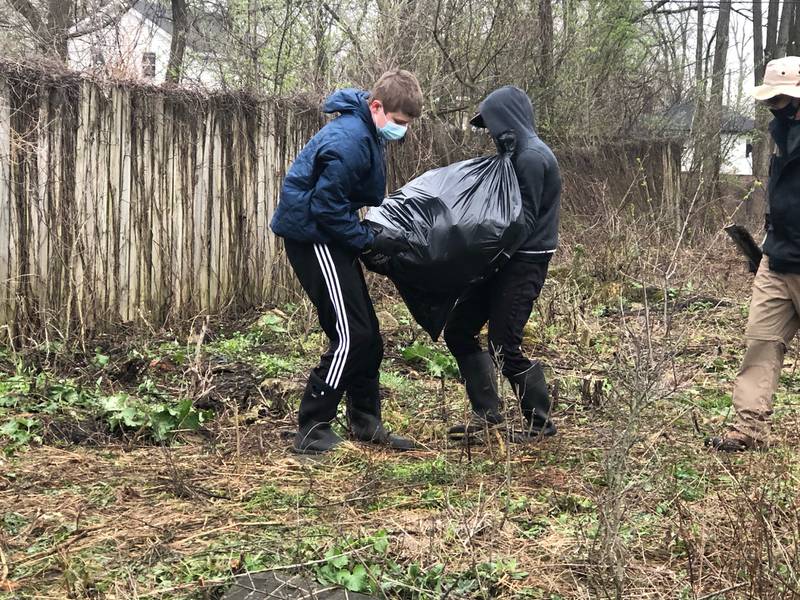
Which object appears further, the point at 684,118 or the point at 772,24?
the point at 772,24

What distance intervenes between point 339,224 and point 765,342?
2225 mm

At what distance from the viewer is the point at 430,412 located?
16.7ft

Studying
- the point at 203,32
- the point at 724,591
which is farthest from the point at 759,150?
the point at 724,591

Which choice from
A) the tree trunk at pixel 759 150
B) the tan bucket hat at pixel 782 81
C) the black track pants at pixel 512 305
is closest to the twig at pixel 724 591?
the black track pants at pixel 512 305

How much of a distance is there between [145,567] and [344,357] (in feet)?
4.96

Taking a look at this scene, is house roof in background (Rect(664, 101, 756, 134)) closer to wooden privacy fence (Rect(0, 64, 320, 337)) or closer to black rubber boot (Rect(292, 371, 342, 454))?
wooden privacy fence (Rect(0, 64, 320, 337))

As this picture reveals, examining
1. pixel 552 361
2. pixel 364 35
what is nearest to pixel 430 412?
pixel 552 361

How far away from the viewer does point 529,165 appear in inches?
173

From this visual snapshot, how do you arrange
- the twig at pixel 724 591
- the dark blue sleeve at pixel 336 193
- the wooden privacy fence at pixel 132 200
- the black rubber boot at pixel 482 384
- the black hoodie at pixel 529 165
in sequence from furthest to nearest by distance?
the wooden privacy fence at pixel 132 200
the black rubber boot at pixel 482 384
the black hoodie at pixel 529 165
the dark blue sleeve at pixel 336 193
the twig at pixel 724 591

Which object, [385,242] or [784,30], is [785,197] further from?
[784,30]

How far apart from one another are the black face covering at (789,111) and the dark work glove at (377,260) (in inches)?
77.5

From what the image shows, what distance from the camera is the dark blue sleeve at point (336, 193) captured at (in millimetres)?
3988

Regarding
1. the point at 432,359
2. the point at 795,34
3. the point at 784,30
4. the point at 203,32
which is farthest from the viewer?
the point at 784,30

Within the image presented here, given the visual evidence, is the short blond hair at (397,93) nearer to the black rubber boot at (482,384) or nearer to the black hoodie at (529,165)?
the black hoodie at (529,165)
